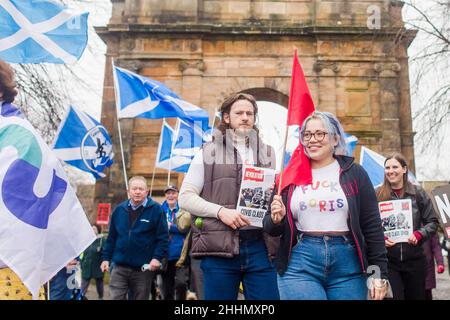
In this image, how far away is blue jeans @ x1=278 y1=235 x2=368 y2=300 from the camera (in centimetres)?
332

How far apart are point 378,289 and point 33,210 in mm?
2351

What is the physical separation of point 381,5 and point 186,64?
7.92 meters

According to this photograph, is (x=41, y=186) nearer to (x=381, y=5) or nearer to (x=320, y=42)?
(x=320, y=42)

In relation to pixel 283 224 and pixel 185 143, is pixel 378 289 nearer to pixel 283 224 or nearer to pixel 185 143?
pixel 283 224

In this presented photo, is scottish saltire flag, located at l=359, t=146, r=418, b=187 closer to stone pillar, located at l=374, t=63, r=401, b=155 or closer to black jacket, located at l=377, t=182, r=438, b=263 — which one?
black jacket, located at l=377, t=182, r=438, b=263

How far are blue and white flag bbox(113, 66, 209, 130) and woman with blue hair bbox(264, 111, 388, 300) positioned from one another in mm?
6777

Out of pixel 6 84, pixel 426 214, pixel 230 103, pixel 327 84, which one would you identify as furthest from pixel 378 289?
pixel 327 84

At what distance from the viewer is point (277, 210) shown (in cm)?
341

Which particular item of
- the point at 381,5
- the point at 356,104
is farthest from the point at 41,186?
the point at 381,5

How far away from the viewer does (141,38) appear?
18969 mm

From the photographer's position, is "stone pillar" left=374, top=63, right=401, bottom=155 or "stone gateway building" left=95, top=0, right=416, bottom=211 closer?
"stone pillar" left=374, top=63, right=401, bottom=155

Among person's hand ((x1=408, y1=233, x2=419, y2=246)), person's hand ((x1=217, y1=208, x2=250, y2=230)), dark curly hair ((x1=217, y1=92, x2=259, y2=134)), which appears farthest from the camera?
person's hand ((x1=408, y1=233, x2=419, y2=246))

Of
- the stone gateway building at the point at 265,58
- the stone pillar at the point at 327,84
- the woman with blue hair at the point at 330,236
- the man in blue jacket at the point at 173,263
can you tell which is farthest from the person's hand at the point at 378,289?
the stone pillar at the point at 327,84

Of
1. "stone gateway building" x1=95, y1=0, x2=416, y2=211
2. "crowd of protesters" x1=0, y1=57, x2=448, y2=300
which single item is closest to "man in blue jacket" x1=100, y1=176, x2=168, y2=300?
"crowd of protesters" x1=0, y1=57, x2=448, y2=300
